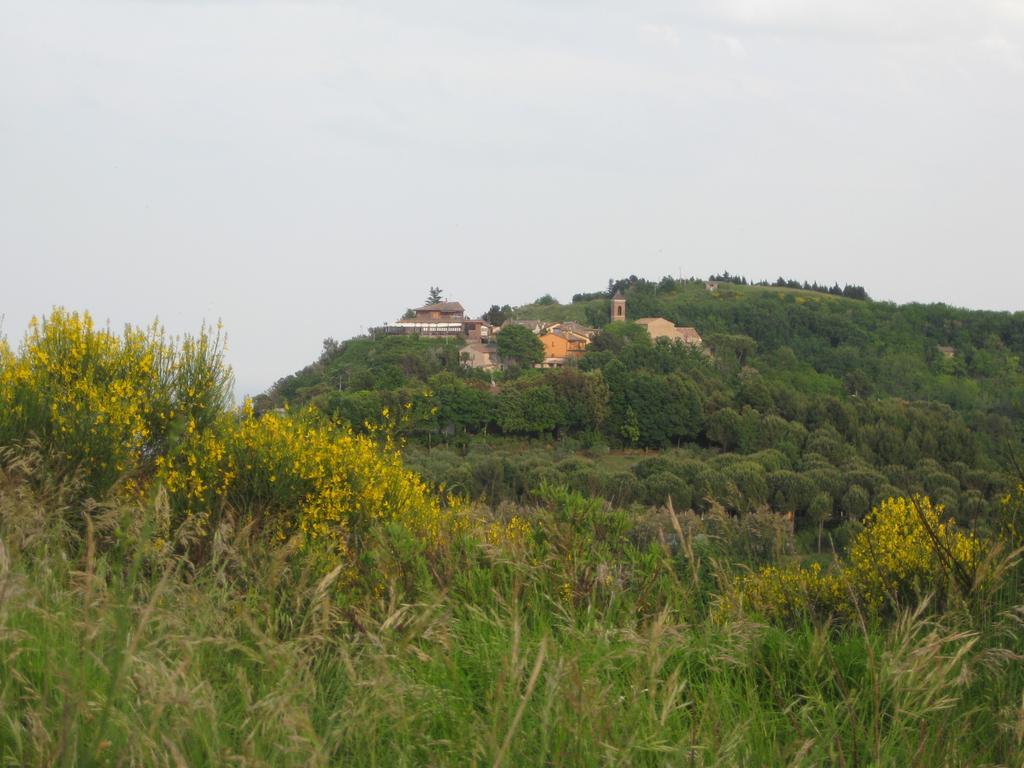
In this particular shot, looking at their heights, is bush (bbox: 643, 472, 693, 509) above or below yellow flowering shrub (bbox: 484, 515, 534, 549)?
below

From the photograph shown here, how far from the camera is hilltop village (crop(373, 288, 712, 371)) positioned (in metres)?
75.6

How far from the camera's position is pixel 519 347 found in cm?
7419

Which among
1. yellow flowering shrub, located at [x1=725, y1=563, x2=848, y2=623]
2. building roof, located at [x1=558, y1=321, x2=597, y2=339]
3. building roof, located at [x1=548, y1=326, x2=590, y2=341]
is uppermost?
building roof, located at [x1=558, y1=321, x2=597, y2=339]

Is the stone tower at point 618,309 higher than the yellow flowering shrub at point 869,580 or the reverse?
higher

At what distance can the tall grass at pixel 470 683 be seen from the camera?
1.93m

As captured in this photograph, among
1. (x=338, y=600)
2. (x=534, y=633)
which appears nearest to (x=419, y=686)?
(x=534, y=633)

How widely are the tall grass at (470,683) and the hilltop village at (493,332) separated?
66595 millimetres

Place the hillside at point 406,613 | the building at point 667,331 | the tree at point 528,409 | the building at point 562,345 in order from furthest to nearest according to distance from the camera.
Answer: the building at point 667,331
the building at point 562,345
the tree at point 528,409
the hillside at point 406,613

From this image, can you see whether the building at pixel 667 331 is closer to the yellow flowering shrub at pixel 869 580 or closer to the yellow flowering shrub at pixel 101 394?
the yellow flowering shrub at pixel 101 394

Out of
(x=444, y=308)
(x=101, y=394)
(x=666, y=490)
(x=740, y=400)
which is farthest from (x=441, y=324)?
(x=101, y=394)

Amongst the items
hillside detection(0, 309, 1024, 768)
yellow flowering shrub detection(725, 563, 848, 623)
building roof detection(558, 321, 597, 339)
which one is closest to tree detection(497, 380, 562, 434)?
building roof detection(558, 321, 597, 339)

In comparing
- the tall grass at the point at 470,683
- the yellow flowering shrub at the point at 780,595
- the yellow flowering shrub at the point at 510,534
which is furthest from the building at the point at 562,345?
the tall grass at the point at 470,683

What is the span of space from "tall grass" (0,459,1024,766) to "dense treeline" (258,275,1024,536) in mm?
13859

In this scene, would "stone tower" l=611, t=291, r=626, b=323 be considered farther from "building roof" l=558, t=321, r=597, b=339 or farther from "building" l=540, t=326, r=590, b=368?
"building" l=540, t=326, r=590, b=368
